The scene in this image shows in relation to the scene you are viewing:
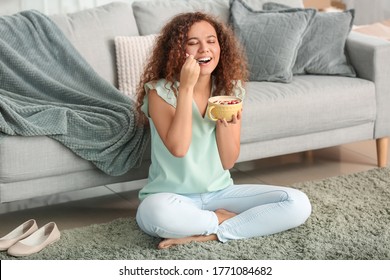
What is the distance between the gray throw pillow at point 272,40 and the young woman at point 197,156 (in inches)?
29.6

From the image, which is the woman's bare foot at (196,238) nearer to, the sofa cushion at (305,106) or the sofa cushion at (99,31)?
the sofa cushion at (305,106)

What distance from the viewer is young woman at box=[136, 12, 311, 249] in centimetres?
283

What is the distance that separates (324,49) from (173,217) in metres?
1.43

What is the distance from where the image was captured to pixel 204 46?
287 centimetres

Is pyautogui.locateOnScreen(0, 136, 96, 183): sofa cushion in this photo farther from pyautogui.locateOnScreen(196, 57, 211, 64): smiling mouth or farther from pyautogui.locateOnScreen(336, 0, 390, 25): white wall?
pyautogui.locateOnScreen(336, 0, 390, 25): white wall

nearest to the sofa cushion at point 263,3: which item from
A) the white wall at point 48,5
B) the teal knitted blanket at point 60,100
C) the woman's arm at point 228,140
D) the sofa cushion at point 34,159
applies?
the white wall at point 48,5

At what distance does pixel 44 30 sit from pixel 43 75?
26 centimetres

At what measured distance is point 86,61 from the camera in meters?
3.53

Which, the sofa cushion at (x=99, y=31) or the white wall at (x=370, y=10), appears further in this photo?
the white wall at (x=370, y=10)

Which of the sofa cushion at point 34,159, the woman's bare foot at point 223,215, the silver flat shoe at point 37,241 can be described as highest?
the sofa cushion at point 34,159

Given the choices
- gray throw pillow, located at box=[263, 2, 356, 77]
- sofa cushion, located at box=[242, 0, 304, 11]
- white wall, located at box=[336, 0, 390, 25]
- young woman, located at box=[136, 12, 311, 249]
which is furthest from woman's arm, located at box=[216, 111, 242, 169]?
white wall, located at box=[336, 0, 390, 25]

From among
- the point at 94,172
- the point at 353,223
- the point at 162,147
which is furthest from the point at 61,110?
the point at 353,223

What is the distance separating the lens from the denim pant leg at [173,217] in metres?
2.81

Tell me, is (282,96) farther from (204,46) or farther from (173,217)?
(173,217)
